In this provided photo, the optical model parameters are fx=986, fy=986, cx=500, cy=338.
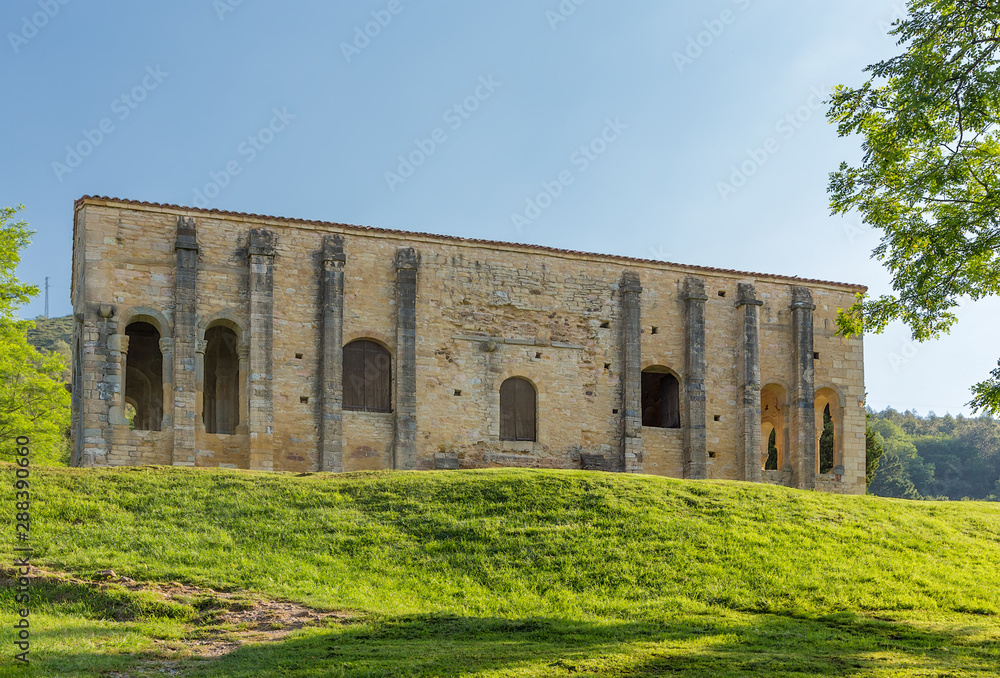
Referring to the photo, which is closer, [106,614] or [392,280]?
[106,614]

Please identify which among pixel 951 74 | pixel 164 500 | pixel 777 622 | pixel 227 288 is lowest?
pixel 777 622

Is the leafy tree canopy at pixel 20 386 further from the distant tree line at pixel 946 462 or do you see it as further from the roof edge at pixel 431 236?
the distant tree line at pixel 946 462

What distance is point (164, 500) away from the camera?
18703 mm

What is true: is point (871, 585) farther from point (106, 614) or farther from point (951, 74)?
point (106, 614)

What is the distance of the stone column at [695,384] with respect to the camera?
28.3 m

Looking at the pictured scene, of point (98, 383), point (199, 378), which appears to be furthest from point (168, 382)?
point (98, 383)

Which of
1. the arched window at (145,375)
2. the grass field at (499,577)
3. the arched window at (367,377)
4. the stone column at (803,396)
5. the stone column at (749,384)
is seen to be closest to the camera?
the grass field at (499,577)

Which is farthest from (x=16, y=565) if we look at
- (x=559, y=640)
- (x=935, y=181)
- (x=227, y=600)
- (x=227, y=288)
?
(x=935, y=181)

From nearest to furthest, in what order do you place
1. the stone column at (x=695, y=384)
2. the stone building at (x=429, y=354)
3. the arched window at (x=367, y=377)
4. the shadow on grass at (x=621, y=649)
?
the shadow on grass at (x=621, y=649)
the stone building at (x=429, y=354)
the arched window at (x=367, y=377)
the stone column at (x=695, y=384)

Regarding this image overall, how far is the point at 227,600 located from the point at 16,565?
136 inches

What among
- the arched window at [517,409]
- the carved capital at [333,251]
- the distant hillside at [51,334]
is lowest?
the arched window at [517,409]

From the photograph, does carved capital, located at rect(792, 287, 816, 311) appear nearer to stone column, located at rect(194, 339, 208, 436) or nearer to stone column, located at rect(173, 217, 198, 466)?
stone column, located at rect(194, 339, 208, 436)

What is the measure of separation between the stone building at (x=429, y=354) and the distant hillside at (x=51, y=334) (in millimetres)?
42991

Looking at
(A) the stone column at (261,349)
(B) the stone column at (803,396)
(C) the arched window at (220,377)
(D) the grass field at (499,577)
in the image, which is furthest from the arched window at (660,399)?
(C) the arched window at (220,377)
